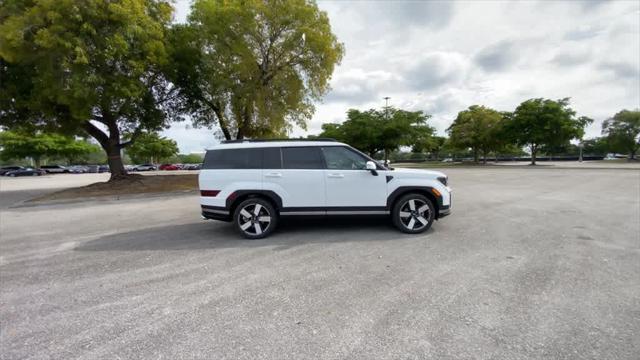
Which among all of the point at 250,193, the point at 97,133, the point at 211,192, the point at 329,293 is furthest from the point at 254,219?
the point at 97,133

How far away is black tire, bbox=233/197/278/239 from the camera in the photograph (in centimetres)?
562

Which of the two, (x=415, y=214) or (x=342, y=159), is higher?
(x=342, y=159)

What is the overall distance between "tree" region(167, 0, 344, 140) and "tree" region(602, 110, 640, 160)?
56282mm

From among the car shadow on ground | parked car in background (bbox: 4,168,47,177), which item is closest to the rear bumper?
the car shadow on ground

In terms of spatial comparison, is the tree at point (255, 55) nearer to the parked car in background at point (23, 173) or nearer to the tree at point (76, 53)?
the tree at point (76, 53)

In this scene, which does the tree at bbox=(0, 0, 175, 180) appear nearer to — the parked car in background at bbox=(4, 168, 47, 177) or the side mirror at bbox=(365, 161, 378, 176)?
the side mirror at bbox=(365, 161, 378, 176)

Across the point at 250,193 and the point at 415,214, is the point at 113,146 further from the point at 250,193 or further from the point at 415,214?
the point at 415,214

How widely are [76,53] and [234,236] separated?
10.2m

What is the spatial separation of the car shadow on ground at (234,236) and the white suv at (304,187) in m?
0.36

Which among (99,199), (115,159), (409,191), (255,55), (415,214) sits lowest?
(99,199)

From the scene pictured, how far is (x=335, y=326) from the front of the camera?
271 centimetres

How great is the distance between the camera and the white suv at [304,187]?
18.4 ft

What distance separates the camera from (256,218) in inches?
222

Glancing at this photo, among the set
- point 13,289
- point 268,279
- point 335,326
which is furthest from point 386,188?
point 13,289
